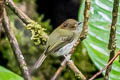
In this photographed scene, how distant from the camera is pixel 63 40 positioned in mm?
3299

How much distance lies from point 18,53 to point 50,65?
1912 millimetres

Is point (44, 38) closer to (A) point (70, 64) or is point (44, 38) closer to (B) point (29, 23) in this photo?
(B) point (29, 23)

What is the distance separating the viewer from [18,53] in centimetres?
231

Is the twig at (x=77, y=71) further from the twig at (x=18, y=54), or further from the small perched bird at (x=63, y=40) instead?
the small perched bird at (x=63, y=40)

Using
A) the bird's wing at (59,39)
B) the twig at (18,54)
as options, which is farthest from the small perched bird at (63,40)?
the twig at (18,54)

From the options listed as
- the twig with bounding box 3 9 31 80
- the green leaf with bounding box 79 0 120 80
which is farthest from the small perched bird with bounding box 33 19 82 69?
the twig with bounding box 3 9 31 80

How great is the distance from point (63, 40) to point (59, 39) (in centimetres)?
4

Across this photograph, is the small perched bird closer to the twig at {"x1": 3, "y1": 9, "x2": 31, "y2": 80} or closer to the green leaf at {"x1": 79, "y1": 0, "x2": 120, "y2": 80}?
the green leaf at {"x1": 79, "y1": 0, "x2": 120, "y2": 80}

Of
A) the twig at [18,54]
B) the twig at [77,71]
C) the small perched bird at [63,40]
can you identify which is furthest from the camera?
the small perched bird at [63,40]

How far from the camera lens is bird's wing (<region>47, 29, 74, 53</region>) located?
311 centimetres

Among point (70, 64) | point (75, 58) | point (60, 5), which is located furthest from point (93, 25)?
point (60, 5)

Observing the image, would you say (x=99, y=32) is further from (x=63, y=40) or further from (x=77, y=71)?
(x=63, y=40)

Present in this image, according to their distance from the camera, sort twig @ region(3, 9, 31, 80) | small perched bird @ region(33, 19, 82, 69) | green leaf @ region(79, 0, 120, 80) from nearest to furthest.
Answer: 1. twig @ region(3, 9, 31, 80)
2. green leaf @ region(79, 0, 120, 80)
3. small perched bird @ region(33, 19, 82, 69)

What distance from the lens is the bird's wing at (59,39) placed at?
311cm
